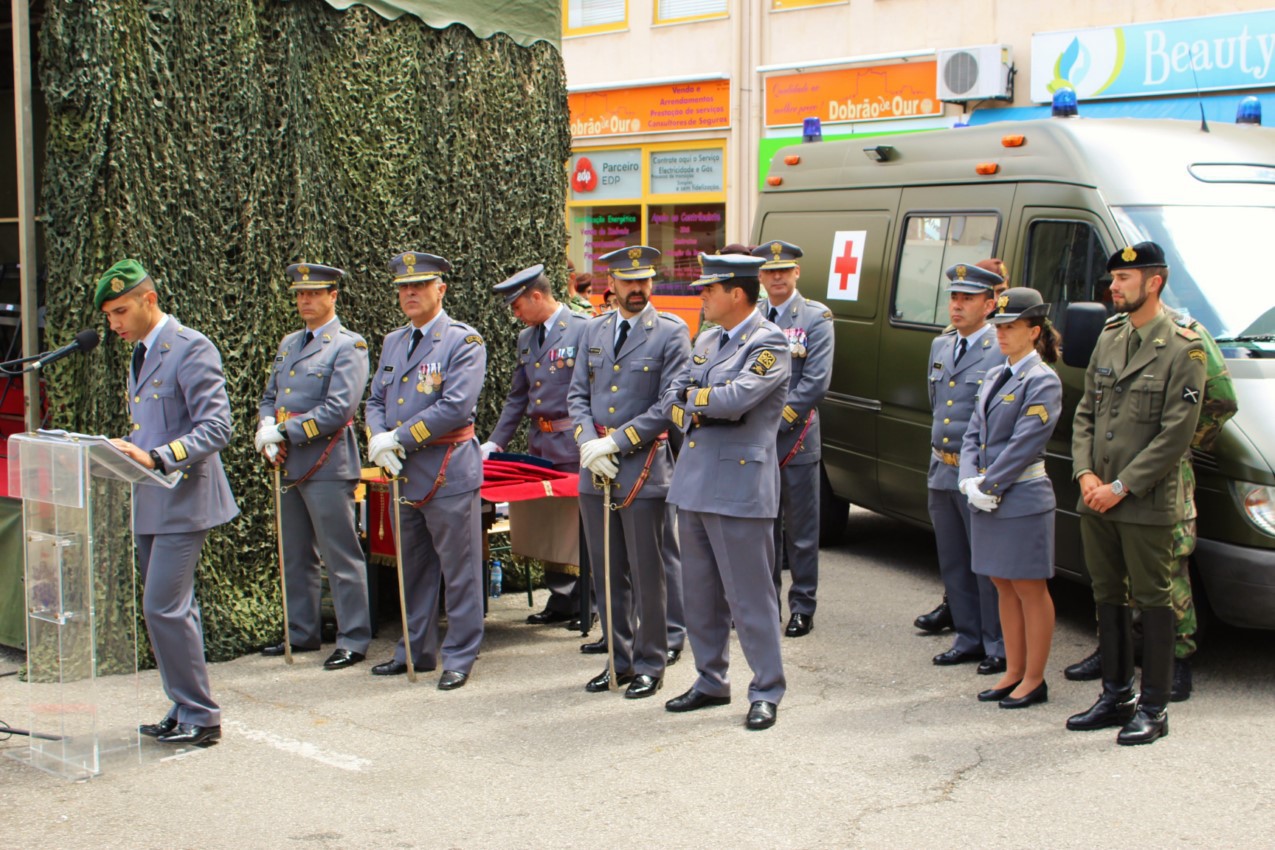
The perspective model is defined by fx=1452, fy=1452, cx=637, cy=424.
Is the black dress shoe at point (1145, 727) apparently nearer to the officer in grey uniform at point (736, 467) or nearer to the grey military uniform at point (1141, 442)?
the grey military uniform at point (1141, 442)

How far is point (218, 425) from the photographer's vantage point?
571 centimetres

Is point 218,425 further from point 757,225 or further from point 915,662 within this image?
point 757,225

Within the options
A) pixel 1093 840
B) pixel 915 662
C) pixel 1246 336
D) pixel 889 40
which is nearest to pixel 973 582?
pixel 915 662

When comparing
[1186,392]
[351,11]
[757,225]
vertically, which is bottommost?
[1186,392]

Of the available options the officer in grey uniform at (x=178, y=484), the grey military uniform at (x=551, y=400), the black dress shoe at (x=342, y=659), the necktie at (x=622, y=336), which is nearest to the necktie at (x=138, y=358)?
the officer in grey uniform at (x=178, y=484)

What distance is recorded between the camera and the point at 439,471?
679 cm

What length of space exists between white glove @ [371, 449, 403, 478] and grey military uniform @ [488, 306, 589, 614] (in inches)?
42.2

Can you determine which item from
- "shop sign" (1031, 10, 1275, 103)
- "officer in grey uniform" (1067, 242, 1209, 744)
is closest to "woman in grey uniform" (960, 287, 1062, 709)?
"officer in grey uniform" (1067, 242, 1209, 744)

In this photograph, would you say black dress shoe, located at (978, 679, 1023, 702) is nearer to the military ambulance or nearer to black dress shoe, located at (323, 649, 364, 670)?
the military ambulance

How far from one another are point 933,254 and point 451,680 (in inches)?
146

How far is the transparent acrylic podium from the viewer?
5.43 metres

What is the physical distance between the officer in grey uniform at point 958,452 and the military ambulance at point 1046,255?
16.5 inches

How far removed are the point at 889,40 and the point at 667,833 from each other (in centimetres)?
1564

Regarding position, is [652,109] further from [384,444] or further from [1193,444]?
[1193,444]
